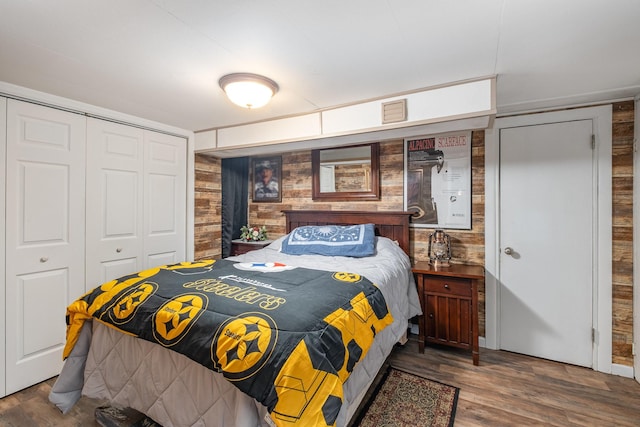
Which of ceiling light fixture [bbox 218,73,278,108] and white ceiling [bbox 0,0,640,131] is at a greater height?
white ceiling [bbox 0,0,640,131]

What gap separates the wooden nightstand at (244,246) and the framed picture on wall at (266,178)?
0.58 metres

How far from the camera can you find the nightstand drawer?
2.54 meters

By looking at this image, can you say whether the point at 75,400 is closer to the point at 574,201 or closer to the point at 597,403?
the point at 597,403

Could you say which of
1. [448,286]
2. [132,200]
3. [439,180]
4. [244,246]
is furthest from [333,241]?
[132,200]

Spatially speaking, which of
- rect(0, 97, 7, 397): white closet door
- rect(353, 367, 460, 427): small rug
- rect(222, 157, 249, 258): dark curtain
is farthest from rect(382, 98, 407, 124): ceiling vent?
rect(0, 97, 7, 397): white closet door

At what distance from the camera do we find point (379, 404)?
2008 millimetres

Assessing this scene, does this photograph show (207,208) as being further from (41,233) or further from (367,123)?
(367,123)

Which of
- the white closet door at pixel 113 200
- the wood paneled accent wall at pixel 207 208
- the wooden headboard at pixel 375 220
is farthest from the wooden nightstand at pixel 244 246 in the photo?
the white closet door at pixel 113 200

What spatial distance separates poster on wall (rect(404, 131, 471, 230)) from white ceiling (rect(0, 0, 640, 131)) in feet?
2.06

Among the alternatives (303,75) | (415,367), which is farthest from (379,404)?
(303,75)

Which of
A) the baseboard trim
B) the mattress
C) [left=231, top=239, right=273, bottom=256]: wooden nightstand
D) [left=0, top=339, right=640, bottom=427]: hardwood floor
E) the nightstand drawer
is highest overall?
[left=231, top=239, right=273, bottom=256]: wooden nightstand

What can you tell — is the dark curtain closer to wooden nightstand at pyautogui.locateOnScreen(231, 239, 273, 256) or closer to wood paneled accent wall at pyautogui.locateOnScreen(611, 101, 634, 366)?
wooden nightstand at pyautogui.locateOnScreen(231, 239, 273, 256)

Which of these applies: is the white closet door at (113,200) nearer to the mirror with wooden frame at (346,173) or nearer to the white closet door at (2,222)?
the white closet door at (2,222)

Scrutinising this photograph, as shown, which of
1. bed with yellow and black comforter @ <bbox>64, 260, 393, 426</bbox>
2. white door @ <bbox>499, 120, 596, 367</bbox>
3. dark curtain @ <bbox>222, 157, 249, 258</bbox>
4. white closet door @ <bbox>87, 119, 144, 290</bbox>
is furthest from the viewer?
dark curtain @ <bbox>222, 157, 249, 258</bbox>
